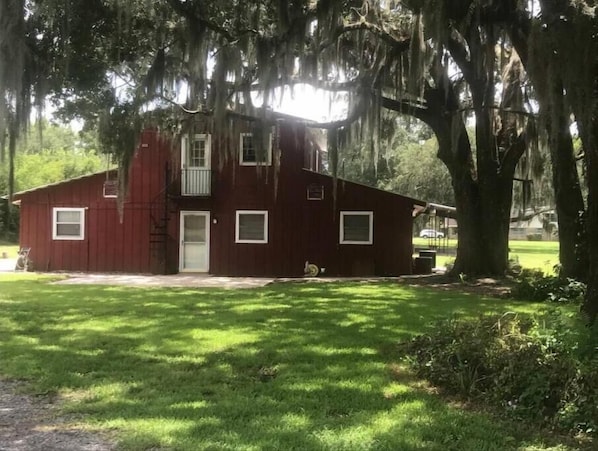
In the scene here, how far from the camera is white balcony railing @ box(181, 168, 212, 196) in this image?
1802 cm

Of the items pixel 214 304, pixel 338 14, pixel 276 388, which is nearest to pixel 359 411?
pixel 276 388

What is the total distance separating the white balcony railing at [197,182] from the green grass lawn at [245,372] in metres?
7.52

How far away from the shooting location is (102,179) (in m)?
18.5

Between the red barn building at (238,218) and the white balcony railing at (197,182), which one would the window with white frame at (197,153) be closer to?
the red barn building at (238,218)

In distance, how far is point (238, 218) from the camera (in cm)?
1816

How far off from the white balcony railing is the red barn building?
29 millimetres

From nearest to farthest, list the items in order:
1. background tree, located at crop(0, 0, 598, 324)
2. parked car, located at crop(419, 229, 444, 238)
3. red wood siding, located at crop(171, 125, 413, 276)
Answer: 1. background tree, located at crop(0, 0, 598, 324)
2. red wood siding, located at crop(171, 125, 413, 276)
3. parked car, located at crop(419, 229, 444, 238)

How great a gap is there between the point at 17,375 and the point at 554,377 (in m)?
4.61

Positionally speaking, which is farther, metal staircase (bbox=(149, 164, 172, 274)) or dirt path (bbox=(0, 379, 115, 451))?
metal staircase (bbox=(149, 164, 172, 274))

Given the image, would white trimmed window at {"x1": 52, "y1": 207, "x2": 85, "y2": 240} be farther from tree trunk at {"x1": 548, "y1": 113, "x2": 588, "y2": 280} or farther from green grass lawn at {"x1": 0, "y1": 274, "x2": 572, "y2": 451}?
tree trunk at {"x1": 548, "y1": 113, "x2": 588, "y2": 280}

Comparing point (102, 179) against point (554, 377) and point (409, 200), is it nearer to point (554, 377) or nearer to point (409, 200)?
point (409, 200)

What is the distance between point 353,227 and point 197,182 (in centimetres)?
475

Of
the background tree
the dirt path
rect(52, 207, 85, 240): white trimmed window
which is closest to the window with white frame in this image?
the background tree

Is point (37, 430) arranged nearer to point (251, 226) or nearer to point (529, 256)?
point (251, 226)
